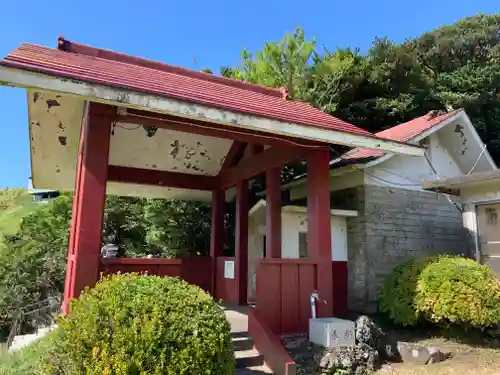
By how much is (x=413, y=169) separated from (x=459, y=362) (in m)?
5.86

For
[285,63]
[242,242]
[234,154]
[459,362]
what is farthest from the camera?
[285,63]

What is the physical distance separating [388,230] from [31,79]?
8.72 meters

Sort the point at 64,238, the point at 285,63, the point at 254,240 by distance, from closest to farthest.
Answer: the point at 254,240 → the point at 64,238 → the point at 285,63

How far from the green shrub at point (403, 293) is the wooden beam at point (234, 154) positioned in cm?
452

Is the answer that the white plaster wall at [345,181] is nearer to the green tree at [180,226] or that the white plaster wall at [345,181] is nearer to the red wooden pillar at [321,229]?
the red wooden pillar at [321,229]

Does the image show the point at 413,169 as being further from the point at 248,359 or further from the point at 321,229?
the point at 248,359

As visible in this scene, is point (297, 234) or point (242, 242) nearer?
point (242, 242)

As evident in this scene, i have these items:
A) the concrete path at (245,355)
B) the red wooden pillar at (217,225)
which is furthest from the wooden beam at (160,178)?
the concrete path at (245,355)

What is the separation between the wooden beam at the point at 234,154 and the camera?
10.5m

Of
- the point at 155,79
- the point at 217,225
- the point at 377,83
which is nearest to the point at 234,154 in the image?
the point at 217,225

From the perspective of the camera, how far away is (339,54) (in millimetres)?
20266

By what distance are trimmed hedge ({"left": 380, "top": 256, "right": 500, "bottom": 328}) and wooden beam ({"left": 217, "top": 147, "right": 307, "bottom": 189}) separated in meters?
3.29

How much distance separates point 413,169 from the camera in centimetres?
1152

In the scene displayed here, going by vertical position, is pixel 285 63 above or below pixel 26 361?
above
